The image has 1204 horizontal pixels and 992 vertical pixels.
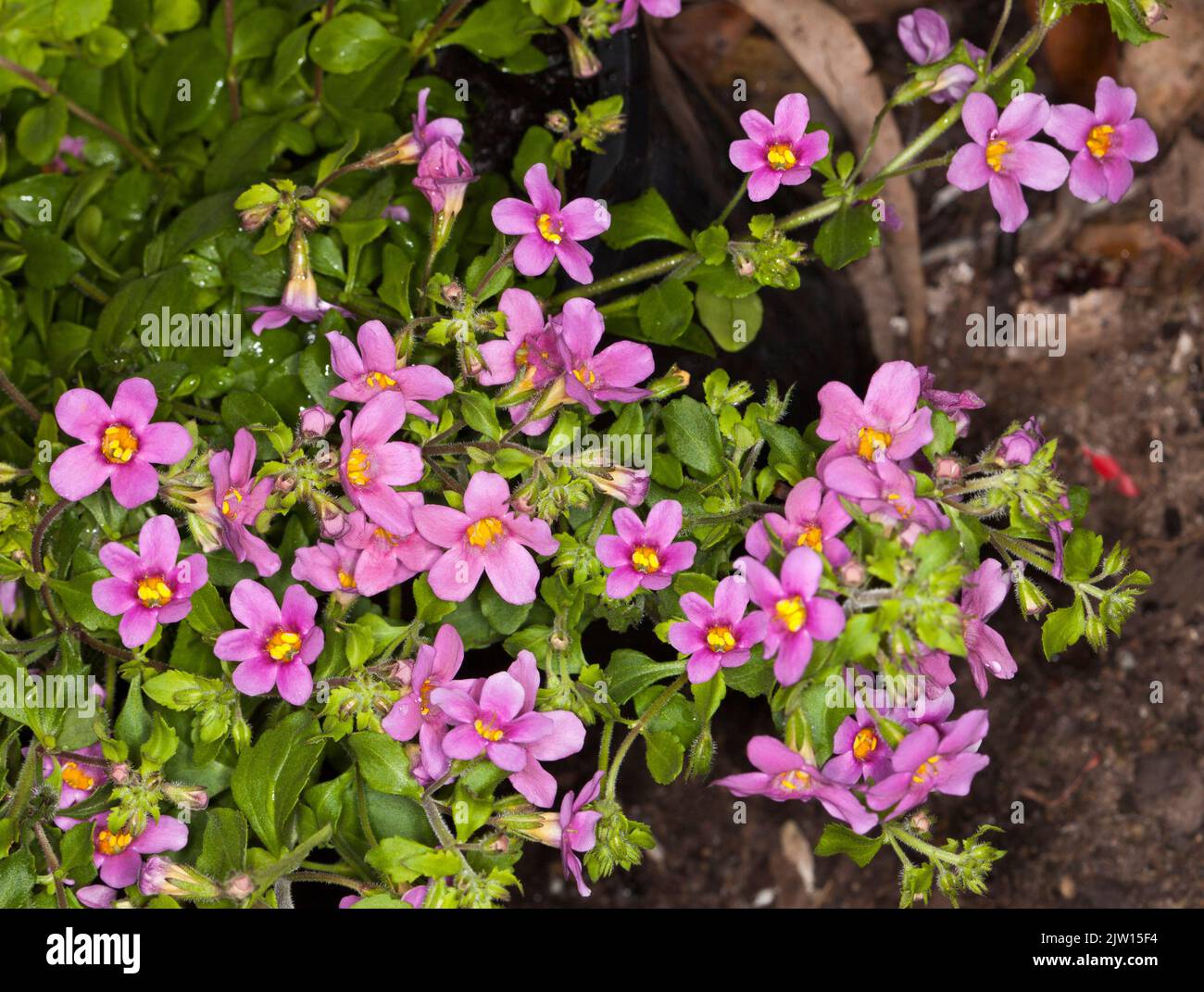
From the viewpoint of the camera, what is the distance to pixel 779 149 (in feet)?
6.30

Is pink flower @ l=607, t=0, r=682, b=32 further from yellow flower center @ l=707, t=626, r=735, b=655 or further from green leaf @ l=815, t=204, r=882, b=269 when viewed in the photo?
yellow flower center @ l=707, t=626, r=735, b=655

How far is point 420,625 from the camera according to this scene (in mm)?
1900

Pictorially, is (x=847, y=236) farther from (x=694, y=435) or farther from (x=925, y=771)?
(x=925, y=771)

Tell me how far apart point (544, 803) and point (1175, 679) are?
7.09ft

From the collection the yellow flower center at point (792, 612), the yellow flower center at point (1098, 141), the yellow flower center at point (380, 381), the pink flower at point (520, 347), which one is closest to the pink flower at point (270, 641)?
the yellow flower center at point (380, 381)

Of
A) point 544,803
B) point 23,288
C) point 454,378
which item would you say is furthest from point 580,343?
point 23,288

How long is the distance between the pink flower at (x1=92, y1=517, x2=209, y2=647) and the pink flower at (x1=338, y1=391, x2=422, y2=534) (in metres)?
0.29

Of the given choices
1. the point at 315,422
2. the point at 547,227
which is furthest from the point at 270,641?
the point at 547,227

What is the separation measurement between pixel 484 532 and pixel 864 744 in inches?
24.5

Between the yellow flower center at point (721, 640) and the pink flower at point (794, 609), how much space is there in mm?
124

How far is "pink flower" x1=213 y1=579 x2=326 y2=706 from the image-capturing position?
68.6 inches

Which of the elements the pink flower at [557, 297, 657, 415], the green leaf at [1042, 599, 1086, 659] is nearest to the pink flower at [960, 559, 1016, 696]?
the green leaf at [1042, 599, 1086, 659]

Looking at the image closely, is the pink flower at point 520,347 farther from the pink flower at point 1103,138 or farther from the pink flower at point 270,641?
the pink flower at point 1103,138

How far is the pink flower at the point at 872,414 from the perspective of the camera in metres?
1.68
